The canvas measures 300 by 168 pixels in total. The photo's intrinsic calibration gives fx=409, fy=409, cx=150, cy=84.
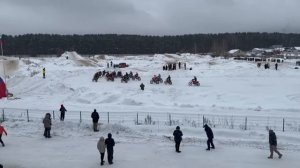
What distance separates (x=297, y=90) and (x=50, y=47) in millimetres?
146562

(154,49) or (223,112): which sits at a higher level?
(154,49)

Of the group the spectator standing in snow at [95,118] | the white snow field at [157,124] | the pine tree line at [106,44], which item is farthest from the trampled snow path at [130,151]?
the pine tree line at [106,44]

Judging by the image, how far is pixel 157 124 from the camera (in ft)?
77.5

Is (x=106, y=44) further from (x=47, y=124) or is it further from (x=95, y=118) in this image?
(x=47, y=124)

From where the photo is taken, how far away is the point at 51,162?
1755 cm

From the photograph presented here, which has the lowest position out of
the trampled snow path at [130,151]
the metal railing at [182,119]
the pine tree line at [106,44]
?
the trampled snow path at [130,151]

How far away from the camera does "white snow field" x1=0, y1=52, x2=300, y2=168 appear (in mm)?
17844

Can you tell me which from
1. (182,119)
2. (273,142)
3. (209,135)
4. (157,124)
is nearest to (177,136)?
(209,135)

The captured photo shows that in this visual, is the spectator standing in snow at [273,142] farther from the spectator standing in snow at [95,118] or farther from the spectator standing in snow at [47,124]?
the spectator standing in snow at [47,124]

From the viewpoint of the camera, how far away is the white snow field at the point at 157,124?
17844 mm

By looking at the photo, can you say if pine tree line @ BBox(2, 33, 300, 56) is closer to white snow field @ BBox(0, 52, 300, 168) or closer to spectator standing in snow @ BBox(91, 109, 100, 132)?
white snow field @ BBox(0, 52, 300, 168)

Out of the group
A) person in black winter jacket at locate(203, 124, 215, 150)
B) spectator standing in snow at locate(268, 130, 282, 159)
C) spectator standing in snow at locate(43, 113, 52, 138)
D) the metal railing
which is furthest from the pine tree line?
spectator standing in snow at locate(268, 130, 282, 159)

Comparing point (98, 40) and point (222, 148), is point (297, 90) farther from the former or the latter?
point (98, 40)

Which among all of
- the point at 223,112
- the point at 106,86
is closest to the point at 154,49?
the point at 106,86
